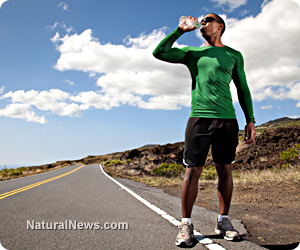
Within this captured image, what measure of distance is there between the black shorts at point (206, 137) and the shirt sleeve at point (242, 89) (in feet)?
1.04

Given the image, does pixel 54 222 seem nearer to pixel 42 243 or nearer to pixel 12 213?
pixel 42 243

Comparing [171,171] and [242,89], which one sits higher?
[242,89]

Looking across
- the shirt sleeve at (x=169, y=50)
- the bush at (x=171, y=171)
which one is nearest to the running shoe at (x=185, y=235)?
the shirt sleeve at (x=169, y=50)

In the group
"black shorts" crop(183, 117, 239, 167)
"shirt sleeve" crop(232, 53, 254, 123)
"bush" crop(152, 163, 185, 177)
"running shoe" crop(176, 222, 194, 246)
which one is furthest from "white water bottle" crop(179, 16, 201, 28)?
"bush" crop(152, 163, 185, 177)

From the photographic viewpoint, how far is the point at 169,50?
2.99 meters

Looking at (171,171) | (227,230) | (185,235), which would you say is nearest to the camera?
(185,235)

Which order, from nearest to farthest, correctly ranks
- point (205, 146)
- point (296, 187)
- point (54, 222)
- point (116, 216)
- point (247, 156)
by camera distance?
point (205, 146) < point (54, 222) < point (116, 216) < point (296, 187) < point (247, 156)

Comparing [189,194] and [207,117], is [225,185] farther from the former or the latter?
[207,117]

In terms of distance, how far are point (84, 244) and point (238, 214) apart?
276 centimetres

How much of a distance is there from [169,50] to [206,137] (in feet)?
3.39

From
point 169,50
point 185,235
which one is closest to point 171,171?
point 185,235

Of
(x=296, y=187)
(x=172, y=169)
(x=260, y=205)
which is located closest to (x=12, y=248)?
(x=260, y=205)

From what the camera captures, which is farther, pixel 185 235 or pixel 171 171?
pixel 171 171

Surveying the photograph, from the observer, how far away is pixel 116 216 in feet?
14.8
